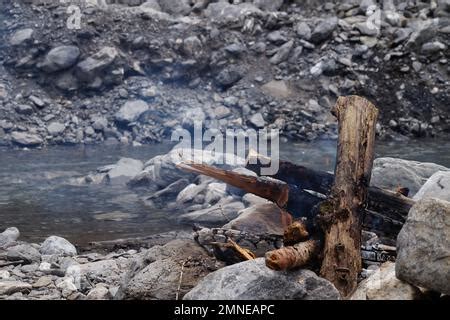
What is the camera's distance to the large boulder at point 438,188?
4727mm

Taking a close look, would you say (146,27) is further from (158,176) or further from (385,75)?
(158,176)

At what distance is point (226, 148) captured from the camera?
11.7m

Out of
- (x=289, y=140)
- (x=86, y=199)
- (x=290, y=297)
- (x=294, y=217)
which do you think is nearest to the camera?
(x=290, y=297)

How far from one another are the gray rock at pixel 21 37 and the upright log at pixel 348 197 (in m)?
11.9

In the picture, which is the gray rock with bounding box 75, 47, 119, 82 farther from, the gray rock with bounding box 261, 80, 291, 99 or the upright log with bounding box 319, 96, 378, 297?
the upright log with bounding box 319, 96, 378, 297

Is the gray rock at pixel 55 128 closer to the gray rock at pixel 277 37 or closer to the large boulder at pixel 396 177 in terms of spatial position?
the gray rock at pixel 277 37

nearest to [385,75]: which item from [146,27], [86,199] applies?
[146,27]

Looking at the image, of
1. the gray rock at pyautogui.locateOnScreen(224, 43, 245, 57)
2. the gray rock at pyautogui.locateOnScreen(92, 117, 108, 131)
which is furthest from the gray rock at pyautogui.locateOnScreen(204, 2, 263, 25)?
the gray rock at pyautogui.locateOnScreen(92, 117, 108, 131)

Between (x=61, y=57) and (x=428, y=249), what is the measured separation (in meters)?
12.3

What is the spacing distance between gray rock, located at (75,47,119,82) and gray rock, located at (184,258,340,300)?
449 inches

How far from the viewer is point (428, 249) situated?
2982 mm

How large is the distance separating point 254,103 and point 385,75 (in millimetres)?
3370

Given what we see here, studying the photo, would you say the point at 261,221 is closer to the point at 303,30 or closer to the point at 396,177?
the point at 396,177

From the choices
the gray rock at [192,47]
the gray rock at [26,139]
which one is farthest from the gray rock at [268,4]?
the gray rock at [26,139]
